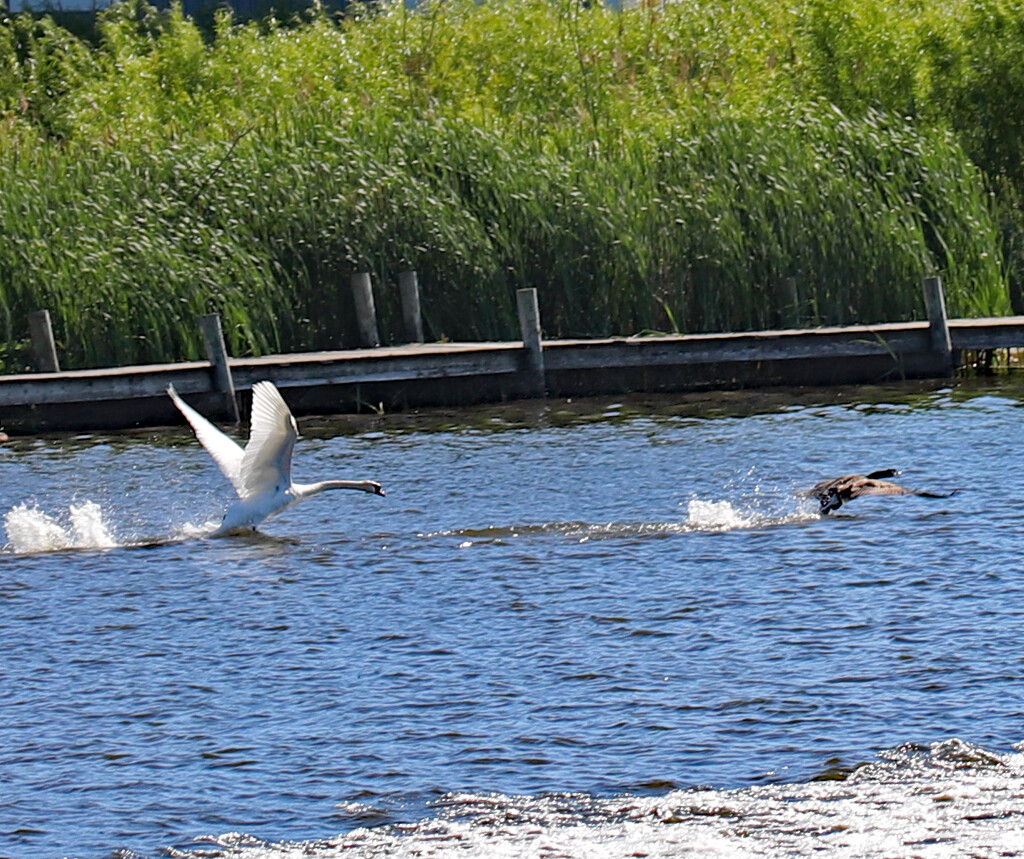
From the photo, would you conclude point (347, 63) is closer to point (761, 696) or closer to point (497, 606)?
point (497, 606)

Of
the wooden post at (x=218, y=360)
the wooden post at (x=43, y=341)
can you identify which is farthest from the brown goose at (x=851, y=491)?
the wooden post at (x=43, y=341)

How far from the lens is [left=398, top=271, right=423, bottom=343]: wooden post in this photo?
22.4m

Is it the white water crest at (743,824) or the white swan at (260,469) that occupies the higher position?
the white swan at (260,469)

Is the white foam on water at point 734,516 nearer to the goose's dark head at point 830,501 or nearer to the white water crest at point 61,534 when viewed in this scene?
the goose's dark head at point 830,501

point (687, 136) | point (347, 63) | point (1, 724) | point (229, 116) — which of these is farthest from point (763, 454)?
point (347, 63)

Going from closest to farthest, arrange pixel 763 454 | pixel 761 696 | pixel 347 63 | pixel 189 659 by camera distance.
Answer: pixel 761 696
pixel 189 659
pixel 763 454
pixel 347 63

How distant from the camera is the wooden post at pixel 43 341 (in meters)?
21.5

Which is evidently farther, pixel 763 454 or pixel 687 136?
pixel 687 136

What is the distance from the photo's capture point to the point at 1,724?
9570 mm

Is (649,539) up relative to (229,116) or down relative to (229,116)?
down

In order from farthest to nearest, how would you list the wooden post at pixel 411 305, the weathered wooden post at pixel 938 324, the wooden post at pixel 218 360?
1. the wooden post at pixel 411 305
2. the weathered wooden post at pixel 938 324
3. the wooden post at pixel 218 360

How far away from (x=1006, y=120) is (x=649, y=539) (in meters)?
13.6

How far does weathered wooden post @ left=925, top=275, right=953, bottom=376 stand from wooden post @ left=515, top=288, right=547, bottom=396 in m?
4.40

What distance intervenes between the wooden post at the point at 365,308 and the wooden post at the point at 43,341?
3576mm
